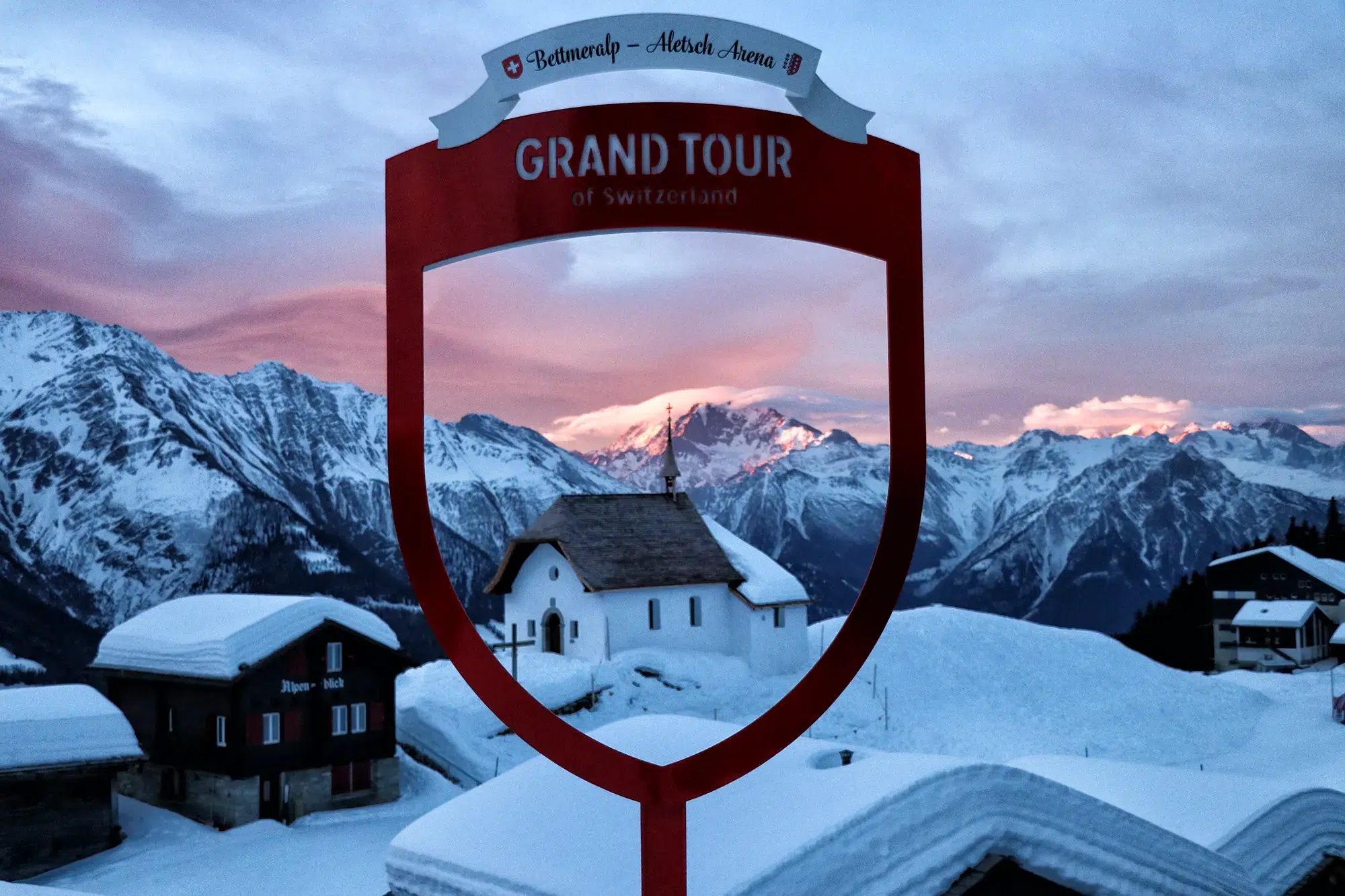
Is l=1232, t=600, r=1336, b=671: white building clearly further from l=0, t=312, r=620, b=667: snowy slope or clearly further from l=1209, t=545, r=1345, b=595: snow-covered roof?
l=0, t=312, r=620, b=667: snowy slope

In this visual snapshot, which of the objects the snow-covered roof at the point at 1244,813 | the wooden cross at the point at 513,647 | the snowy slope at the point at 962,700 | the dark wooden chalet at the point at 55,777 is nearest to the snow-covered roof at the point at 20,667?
the snowy slope at the point at 962,700

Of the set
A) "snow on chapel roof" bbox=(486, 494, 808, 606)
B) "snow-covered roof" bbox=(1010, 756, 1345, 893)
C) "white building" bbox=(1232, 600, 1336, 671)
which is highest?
"snow on chapel roof" bbox=(486, 494, 808, 606)

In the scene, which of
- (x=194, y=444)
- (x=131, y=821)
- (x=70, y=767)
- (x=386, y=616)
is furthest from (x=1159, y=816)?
(x=194, y=444)

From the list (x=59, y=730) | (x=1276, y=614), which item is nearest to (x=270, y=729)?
(x=59, y=730)

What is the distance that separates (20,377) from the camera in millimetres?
133250

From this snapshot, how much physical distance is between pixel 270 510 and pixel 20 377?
38950 millimetres

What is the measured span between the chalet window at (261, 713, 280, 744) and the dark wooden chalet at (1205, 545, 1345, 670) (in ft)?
160

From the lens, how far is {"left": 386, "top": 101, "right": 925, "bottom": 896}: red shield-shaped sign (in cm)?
761

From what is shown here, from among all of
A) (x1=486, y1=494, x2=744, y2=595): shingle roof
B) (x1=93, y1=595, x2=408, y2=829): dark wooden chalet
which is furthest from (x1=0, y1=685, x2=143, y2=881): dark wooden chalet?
(x1=486, y1=494, x2=744, y2=595): shingle roof

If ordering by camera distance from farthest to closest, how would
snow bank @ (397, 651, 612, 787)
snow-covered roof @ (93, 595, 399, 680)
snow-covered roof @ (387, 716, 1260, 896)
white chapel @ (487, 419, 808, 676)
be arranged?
white chapel @ (487, 419, 808, 676) → snow bank @ (397, 651, 612, 787) → snow-covered roof @ (93, 595, 399, 680) → snow-covered roof @ (387, 716, 1260, 896)

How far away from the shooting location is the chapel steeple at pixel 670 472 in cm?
3991

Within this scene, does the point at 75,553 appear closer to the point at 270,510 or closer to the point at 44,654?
the point at 270,510

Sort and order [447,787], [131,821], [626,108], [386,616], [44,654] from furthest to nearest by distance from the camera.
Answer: [386,616] < [44,654] < [447,787] < [131,821] < [626,108]

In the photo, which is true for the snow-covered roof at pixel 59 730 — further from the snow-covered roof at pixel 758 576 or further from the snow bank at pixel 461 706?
the snow-covered roof at pixel 758 576
